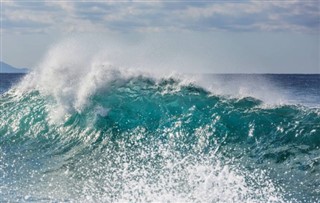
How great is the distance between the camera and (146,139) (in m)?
15.0

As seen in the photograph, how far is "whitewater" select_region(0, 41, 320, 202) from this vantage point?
11492mm

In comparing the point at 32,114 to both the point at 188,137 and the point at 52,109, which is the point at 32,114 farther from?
the point at 188,137

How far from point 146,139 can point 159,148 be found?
837mm

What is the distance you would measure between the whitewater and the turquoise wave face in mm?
27

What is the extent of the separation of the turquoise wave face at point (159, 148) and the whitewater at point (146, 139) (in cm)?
3

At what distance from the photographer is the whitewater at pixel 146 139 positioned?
1149 centimetres

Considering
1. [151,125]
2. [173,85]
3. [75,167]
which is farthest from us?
[173,85]

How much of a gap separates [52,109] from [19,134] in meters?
1.24

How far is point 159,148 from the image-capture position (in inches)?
562

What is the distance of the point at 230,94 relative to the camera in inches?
641

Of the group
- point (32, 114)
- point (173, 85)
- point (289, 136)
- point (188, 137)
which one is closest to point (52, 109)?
point (32, 114)

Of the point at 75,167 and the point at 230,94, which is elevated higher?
the point at 230,94

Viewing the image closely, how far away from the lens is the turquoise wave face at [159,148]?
1140cm

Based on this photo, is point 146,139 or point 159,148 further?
point 146,139
